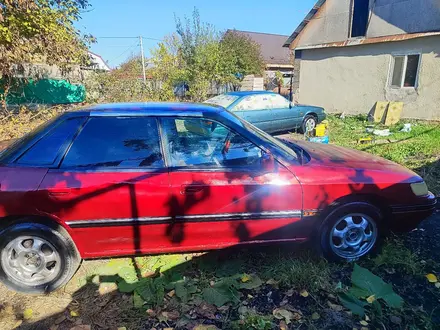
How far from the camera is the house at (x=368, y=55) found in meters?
9.59

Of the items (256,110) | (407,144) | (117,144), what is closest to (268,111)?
(256,110)

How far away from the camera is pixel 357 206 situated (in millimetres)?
2719

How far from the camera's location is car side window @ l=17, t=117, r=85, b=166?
240 cm

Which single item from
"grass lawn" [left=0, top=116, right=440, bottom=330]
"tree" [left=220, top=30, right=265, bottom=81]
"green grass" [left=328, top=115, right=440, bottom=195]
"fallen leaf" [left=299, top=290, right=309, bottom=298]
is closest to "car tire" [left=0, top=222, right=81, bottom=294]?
"grass lawn" [left=0, top=116, right=440, bottom=330]

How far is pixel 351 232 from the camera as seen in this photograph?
9.24 ft

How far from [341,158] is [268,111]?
5.29 meters

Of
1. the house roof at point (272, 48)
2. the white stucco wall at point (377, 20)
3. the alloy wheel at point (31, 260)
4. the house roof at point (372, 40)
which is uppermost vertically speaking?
the house roof at point (272, 48)

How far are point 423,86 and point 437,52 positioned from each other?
1.08m

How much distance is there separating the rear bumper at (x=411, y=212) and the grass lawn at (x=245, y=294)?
32 centimetres

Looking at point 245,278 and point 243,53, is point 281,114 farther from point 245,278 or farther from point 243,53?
point 243,53

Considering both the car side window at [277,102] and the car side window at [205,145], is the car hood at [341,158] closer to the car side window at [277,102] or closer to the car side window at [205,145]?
the car side window at [205,145]

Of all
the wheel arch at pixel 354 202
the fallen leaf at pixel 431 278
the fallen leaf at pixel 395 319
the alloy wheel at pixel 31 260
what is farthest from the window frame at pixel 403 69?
the alloy wheel at pixel 31 260

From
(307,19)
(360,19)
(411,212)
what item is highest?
(307,19)

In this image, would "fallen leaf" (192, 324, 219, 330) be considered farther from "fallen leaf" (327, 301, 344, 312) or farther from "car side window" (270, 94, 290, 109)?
"car side window" (270, 94, 290, 109)
